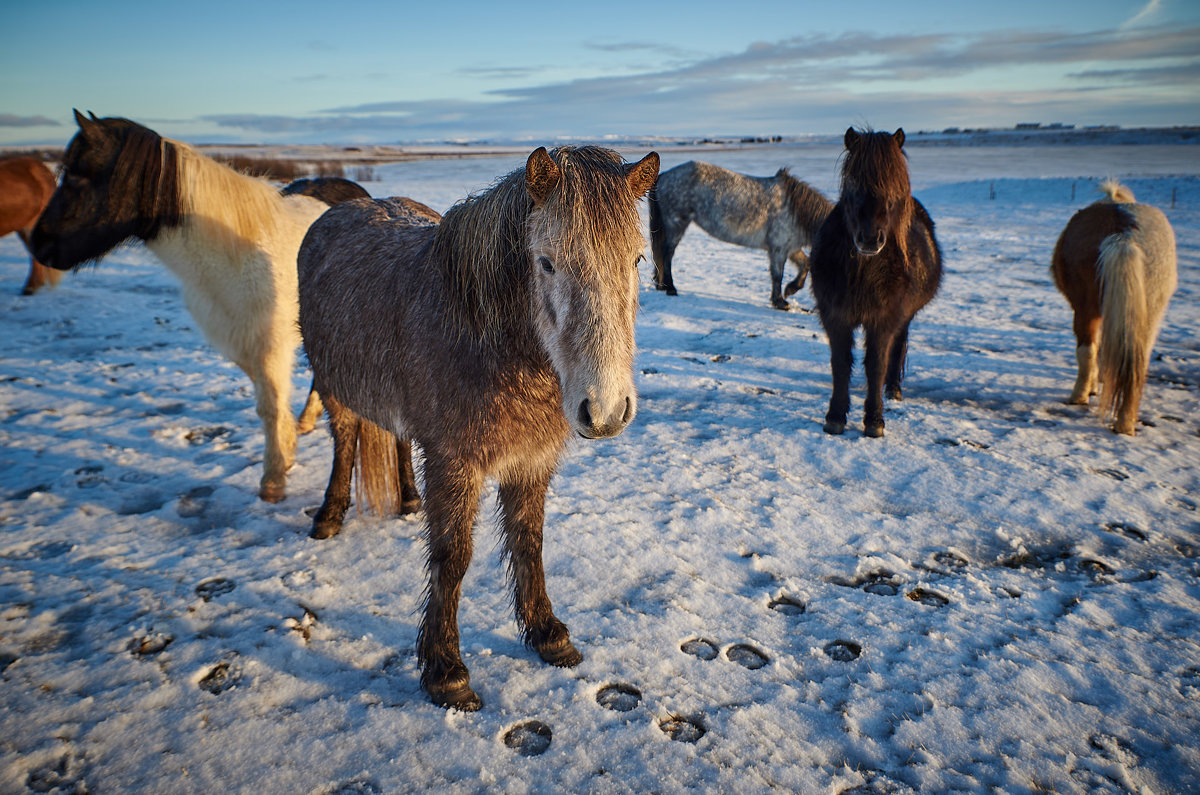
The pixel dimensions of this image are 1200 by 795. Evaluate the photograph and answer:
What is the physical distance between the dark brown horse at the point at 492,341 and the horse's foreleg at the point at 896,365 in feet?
13.3

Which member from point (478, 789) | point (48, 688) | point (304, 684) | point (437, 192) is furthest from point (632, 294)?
point (437, 192)

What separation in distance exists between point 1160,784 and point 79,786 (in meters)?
3.54

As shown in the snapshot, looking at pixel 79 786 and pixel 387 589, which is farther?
pixel 387 589

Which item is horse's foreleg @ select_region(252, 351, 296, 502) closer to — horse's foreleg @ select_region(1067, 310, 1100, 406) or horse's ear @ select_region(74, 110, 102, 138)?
horse's ear @ select_region(74, 110, 102, 138)

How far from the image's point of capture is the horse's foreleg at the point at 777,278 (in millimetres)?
8844

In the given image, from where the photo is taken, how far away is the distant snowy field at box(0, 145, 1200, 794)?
2.05 m

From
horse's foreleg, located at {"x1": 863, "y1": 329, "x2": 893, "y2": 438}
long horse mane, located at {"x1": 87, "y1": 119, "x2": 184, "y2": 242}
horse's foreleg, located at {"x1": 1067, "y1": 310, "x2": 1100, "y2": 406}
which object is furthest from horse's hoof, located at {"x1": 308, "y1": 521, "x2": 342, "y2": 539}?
horse's foreleg, located at {"x1": 1067, "y1": 310, "x2": 1100, "y2": 406}

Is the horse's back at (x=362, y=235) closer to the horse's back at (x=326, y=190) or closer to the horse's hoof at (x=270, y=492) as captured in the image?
the horse's hoof at (x=270, y=492)

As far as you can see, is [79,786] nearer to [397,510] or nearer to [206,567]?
[206,567]

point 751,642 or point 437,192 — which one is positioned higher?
point 437,192

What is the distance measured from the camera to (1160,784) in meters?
1.96

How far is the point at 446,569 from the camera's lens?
7.54ft

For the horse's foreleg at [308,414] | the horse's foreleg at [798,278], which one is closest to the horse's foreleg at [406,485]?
the horse's foreleg at [308,414]

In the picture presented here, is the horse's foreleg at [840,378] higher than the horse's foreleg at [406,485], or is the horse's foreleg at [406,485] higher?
the horse's foreleg at [840,378]
